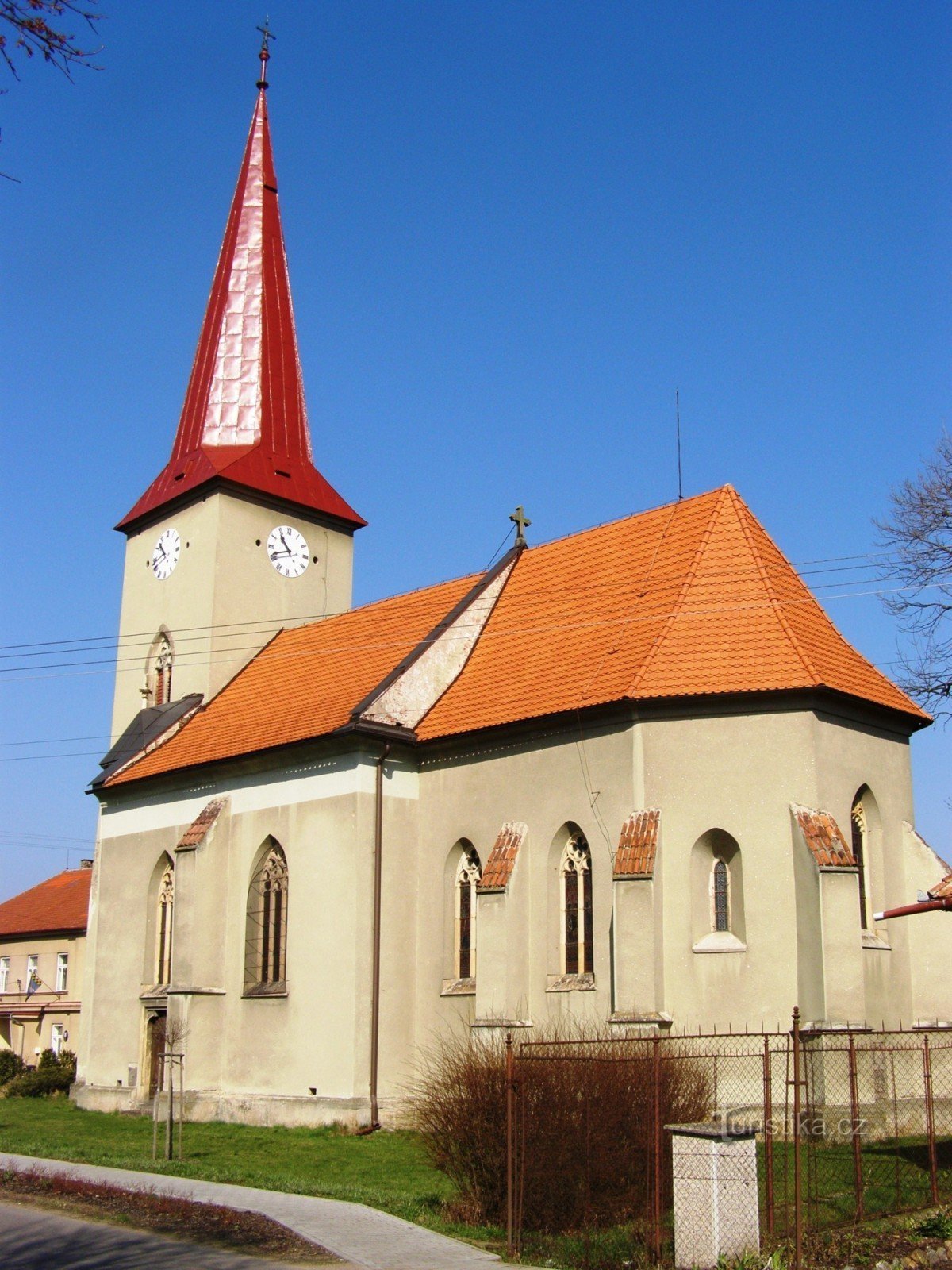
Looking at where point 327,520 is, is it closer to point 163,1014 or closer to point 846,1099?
point 163,1014

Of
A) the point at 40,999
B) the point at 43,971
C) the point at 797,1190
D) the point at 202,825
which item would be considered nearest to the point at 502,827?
the point at 202,825

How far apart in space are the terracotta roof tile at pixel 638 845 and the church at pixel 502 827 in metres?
0.04

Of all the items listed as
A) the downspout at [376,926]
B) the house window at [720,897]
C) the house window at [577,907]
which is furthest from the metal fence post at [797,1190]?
the downspout at [376,926]

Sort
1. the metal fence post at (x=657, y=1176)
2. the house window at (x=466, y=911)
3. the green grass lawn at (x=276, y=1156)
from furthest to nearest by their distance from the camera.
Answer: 1. the house window at (x=466, y=911)
2. the green grass lawn at (x=276, y=1156)
3. the metal fence post at (x=657, y=1176)

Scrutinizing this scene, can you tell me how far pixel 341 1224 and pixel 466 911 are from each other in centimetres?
1065

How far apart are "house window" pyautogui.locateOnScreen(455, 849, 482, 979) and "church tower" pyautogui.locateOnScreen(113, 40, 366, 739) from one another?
9.43 meters

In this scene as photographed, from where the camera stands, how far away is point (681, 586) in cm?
2127

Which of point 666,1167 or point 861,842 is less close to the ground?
point 861,842

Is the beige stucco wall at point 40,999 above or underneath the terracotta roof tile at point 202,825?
underneath

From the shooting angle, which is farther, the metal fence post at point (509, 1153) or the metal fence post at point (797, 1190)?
the metal fence post at point (509, 1153)

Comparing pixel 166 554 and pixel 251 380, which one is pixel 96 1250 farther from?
pixel 251 380

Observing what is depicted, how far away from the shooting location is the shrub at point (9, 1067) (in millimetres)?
34934

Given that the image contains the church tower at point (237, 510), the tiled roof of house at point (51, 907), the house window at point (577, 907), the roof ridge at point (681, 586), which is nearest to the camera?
the roof ridge at point (681, 586)

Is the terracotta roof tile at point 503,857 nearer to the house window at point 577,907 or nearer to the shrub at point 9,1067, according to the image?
the house window at point 577,907
